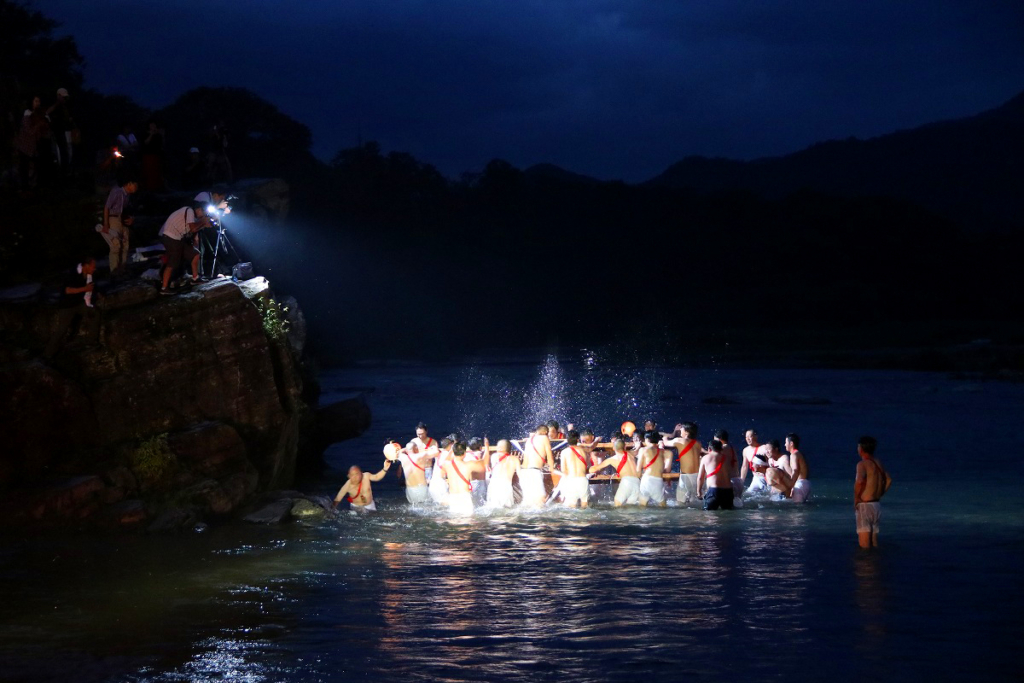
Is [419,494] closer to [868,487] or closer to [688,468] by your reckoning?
[688,468]

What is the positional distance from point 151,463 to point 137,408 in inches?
37.8

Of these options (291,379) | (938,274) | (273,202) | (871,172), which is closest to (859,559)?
(291,379)

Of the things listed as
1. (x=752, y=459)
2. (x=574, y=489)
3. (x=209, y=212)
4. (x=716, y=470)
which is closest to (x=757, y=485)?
(x=752, y=459)

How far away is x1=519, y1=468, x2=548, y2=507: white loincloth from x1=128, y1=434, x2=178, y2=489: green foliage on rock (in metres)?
5.75

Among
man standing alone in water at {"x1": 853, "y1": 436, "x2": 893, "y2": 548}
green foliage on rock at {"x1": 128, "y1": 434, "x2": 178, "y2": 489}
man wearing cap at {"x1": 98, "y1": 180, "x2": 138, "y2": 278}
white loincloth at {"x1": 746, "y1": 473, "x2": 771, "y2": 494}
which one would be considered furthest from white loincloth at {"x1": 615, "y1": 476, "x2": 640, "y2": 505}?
man wearing cap at {"x1": 98, "y1": 180, "x2": 138, "y2": 278}

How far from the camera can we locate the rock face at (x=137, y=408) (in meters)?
16.0

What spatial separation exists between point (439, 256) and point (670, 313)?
19634 millimetres

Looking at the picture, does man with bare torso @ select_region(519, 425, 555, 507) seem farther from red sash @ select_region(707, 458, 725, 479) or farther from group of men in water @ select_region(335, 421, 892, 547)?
red sash @ select_region(707, 458, 725, 479)

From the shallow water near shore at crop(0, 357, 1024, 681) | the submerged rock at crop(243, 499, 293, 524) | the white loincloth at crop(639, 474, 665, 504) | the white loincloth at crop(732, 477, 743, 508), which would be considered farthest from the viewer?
the white loincloth at crop(732, 477, 743, 508)

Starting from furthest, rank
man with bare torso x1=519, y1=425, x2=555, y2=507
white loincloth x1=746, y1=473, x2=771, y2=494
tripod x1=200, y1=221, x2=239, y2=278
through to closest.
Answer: white loincloth x1=746, y1=473, x2=771, y2=494 → tripod x1=200, y1=221, x2=239, y2=278 → man with bare torso x1=519, y1=425, x2=555, y2=507

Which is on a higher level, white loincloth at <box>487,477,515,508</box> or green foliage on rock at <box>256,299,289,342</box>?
green foliage on rock at <box>256,299,289,342</box>

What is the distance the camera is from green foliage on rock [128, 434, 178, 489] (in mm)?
16250

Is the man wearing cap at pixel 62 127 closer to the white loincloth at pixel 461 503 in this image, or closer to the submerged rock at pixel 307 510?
the submerged rock at pixel 307 510

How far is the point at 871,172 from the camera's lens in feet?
557
